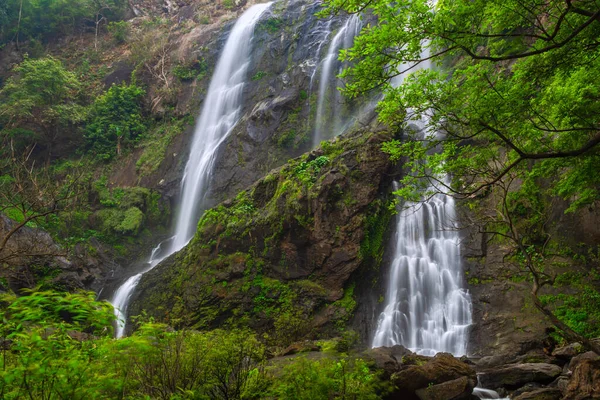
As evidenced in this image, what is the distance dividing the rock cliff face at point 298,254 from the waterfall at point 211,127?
4.38m

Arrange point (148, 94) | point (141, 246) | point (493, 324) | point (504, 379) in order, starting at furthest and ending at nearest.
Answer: point (148, 94)
point (141, 246)
point (493, 324)
point (504, 379)

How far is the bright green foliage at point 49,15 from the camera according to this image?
33.9 meters

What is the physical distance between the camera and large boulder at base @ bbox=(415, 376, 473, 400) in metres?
7.30

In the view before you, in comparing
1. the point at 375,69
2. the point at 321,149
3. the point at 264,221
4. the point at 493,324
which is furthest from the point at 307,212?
the point at 375,69

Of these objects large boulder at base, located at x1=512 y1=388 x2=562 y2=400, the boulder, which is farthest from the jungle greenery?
the boulder

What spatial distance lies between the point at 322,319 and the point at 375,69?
380 inches

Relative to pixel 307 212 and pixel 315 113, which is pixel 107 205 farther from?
pixel 307 212

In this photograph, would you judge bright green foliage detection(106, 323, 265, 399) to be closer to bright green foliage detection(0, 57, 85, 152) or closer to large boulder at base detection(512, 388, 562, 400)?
large boulder at base detection(512, 388, 562, 400)

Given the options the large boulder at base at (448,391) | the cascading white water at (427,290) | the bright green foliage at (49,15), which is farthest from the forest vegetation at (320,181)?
the bright green foliage at (49,15)

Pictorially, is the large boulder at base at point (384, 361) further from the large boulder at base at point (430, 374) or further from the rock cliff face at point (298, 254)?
the rock cliff face at point (298, 254)

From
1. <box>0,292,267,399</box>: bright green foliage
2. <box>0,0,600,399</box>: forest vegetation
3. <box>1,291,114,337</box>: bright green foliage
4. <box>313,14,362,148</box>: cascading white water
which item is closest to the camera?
<box>0,292,267,399</box>: bright green foliage

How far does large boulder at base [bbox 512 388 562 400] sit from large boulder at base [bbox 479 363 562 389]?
959 millimetres

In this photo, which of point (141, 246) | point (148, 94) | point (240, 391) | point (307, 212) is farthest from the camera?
point (148, 94)

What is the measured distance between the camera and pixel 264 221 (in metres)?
14.9
